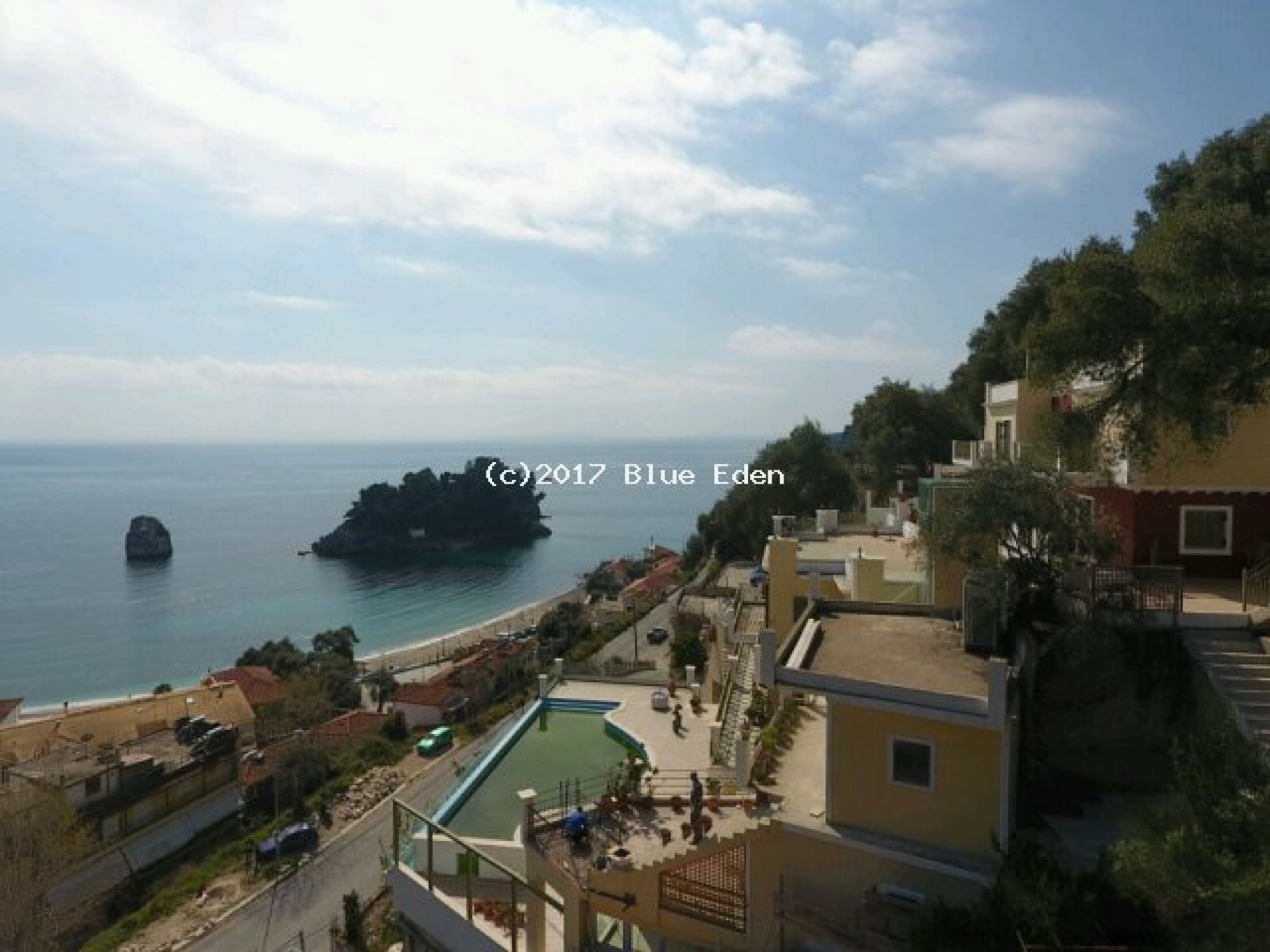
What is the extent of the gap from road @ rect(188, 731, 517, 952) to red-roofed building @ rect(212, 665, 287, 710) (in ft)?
49.7

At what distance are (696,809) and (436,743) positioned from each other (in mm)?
22039

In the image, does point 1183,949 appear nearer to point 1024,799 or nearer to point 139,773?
point 1024,799

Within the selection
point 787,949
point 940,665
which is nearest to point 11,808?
point 787,949

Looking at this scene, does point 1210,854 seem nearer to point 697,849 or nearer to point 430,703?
point 697,849

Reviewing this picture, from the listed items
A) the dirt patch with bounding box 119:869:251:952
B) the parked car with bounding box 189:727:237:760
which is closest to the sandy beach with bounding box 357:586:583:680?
the parked car with bounding box 189:727:237:760

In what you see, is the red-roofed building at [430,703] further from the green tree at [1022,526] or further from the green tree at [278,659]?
the green tree at [1022,526]

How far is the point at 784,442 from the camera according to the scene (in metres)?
45.3

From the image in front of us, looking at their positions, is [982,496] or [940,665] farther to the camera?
[982,496]

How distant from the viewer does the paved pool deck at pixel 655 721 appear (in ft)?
50.9

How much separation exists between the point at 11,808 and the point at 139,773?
4073 millimetres

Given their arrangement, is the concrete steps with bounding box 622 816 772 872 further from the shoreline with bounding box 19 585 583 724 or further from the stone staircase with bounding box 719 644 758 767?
the shoreline with bounding box 19 585 583 724

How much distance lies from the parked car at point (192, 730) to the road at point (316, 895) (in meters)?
6.58

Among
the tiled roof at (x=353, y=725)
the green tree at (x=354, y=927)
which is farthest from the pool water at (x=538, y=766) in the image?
the tiled roof at (x=353, y=725)

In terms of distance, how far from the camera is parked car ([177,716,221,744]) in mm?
25438
